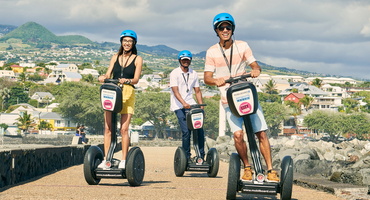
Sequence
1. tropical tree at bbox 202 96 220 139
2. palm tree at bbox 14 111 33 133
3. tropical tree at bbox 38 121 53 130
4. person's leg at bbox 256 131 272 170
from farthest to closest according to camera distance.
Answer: palm tree at bbox 14 111 33 133 → tropical tree at bbox 38 121 53 130 → tropical tree at bbox 202 96 220 139 → person's leg at bbox 256 131 272 170

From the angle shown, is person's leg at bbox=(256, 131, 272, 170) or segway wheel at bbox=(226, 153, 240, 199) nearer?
segway wheel at bbox=(226, 153, 240, 199)

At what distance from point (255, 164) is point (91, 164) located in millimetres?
2224

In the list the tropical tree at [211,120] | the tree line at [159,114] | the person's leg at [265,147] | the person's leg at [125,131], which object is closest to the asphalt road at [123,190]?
the person's leg at [125,131]

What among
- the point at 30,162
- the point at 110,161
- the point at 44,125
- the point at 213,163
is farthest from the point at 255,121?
the point at 44,125

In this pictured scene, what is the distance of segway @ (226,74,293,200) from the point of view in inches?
232

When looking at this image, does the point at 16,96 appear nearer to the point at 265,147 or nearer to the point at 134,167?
the point at 134,167

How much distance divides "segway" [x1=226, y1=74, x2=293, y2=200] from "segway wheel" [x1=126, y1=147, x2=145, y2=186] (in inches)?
66.7

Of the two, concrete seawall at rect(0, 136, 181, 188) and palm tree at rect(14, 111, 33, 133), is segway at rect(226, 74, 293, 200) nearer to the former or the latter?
concrete seawall at rect(0, 136, 181, 188)

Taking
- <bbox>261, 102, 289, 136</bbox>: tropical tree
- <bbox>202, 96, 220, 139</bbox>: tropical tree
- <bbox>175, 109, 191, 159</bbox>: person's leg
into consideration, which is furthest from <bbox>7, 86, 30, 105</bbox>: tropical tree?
<bbox>175, 109, 191, 159</bbox>: person's leg

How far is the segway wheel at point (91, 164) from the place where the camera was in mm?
7379

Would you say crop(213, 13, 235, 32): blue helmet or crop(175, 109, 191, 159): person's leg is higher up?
crop(213, 13, 235, 32): blue helmet

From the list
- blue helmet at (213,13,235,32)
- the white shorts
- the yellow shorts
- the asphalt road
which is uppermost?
blue helmet at (213,13,235,32)

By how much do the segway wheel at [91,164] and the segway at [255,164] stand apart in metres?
2.02

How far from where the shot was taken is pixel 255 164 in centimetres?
612
